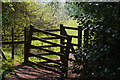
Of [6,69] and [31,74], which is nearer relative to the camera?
[6,69]

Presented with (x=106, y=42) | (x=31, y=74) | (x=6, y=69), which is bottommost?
(x=31, y=74)

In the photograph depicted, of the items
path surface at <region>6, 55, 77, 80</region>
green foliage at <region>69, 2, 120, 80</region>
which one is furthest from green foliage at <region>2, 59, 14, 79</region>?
green foliage at <region>69, 2, 120, 80</region>

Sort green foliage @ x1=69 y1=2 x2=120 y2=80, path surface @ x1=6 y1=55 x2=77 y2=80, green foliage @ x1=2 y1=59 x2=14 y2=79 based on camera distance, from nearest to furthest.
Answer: green foliage @ x1=69 y1=2 x2=120 y2=80, green foliage @ x1=2 y1=59 x2=14 y2=79, path surface @ x1=6 y1=55 x2=77 y2=80

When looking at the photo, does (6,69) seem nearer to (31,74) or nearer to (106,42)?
(31,74)

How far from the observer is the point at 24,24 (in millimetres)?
9617

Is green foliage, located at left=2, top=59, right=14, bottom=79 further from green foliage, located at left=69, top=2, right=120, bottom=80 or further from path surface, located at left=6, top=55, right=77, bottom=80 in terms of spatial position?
green foliage, located at left=69, top=2, right=120, bottom=80

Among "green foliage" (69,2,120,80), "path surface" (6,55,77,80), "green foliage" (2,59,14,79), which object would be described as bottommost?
"path surface" (6,55,77,80)

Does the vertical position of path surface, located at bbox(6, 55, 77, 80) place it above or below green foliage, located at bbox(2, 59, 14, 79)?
below

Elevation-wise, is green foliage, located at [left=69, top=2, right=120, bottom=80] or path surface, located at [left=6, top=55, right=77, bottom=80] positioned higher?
green foliage, located at [left=69, top=2, right=120, bottom=80]

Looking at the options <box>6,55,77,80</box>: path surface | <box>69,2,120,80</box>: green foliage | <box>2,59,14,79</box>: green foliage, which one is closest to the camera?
<box>69,2,120,80</box>: green foliage

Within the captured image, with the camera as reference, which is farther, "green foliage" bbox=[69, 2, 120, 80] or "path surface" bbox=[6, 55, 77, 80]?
"path surface" bbox=[6, 55, 77, 80]

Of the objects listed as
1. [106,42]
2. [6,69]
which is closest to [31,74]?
[6,69]

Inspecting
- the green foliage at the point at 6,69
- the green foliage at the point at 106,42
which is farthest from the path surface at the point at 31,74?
the green foliage at the point at 106,42

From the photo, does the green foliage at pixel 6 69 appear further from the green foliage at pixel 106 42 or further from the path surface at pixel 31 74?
the green foliage at pixel 106 42
